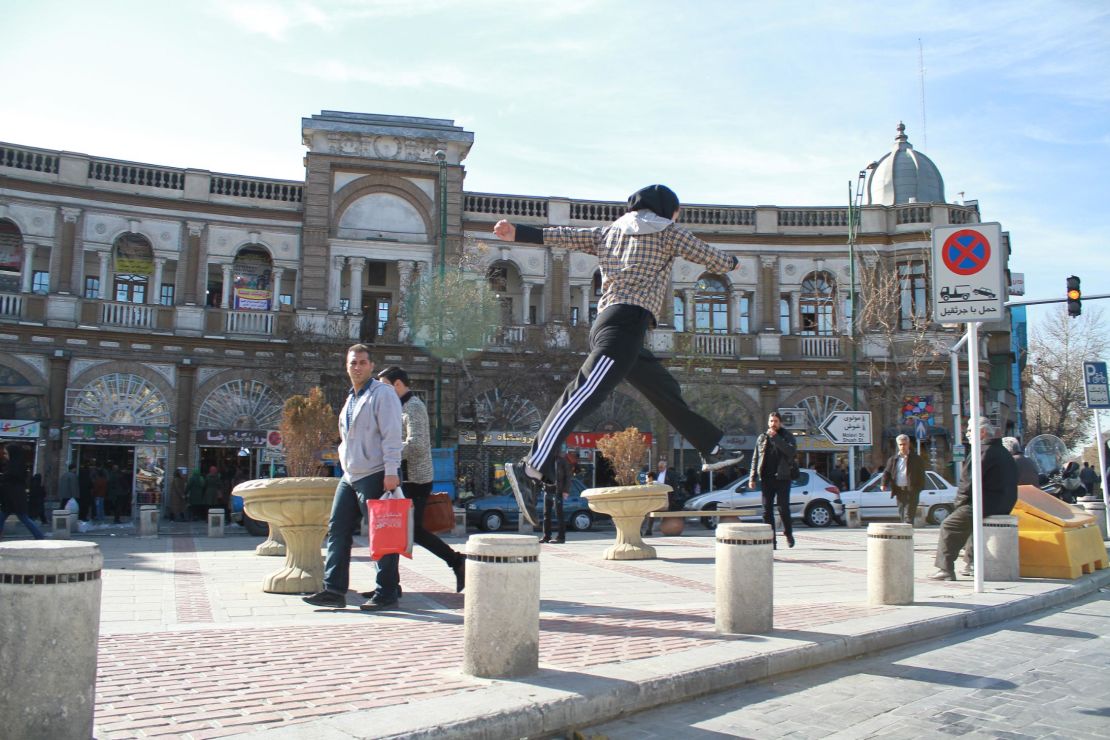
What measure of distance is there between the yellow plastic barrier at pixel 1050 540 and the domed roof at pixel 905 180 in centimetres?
3262

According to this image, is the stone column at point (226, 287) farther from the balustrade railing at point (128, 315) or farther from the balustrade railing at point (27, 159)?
the balustrade railing at point (27, 159)

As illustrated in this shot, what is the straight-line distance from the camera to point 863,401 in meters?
Answer: 36.9

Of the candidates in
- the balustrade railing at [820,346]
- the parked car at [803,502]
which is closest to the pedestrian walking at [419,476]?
the parked car at [803,502]

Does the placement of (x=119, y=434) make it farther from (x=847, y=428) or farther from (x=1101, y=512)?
(x=1101, y=512)

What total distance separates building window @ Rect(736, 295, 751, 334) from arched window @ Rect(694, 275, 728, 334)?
51 cm

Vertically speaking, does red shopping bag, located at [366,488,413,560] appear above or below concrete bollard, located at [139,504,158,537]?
above

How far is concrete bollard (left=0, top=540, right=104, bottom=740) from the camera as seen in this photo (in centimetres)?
362

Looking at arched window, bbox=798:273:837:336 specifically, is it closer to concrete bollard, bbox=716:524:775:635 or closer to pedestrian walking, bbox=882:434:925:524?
pedestrian walking, bbox=882:434:925:524

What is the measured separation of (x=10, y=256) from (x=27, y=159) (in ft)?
10.8

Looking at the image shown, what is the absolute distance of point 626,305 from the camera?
6430 mm

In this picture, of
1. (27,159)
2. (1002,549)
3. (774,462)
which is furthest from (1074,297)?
(27,159)

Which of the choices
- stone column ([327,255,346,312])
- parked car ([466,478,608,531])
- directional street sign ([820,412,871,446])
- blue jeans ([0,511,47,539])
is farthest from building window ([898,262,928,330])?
blue jeans ([0,511,47,539])

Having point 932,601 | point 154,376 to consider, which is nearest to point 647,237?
point 932,601

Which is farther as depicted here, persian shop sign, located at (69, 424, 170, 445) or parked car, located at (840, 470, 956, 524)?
persian shop sign, located at (69, 424, 170, 445)
